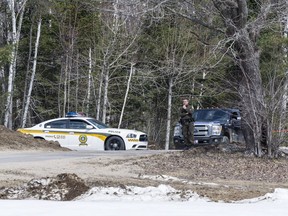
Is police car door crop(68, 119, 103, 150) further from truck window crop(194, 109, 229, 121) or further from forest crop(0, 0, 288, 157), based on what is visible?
forest crop(0, 0, 288, 157)

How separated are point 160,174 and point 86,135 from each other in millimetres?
10595

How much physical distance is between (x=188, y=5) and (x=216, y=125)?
7705mm

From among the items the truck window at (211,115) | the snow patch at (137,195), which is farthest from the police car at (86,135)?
the snow patch at (137,195)

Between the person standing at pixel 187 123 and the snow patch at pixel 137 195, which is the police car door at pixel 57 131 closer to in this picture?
the person standing at pixel 187 123

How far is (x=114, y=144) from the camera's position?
80.1 feet

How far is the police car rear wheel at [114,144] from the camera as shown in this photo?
79.7ft

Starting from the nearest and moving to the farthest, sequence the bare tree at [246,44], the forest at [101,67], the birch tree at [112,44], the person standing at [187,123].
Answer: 1. the bare tree at [246,44]
2. the person standing at [187,123]
3. the birch tree at [112,44]
4. the forest at [101,67]

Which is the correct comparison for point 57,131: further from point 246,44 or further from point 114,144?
point 246,44

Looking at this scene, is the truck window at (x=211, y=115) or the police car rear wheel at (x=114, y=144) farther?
the truck window at (x=211, y=115)

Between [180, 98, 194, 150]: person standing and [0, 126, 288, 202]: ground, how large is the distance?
303 centimetres

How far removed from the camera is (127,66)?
1531 inches

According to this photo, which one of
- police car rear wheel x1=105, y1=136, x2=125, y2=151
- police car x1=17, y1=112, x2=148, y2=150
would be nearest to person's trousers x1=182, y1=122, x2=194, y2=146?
police car x1=17, y1=112, x2=148, y2=150

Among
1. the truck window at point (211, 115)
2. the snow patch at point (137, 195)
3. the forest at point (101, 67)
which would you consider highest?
the forest at point (101, 67)

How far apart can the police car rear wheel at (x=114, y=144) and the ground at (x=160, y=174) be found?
5.93m
